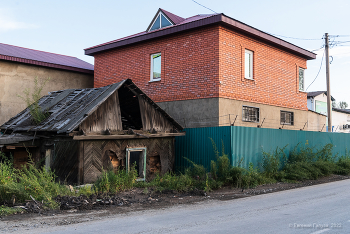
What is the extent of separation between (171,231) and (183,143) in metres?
8.54

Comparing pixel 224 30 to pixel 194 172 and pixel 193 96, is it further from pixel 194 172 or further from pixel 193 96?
pixel 194 172

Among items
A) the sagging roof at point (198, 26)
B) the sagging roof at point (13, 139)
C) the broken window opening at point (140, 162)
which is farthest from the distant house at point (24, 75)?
the broken window opening at point (140, 162)

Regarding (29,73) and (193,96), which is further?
(29,73)

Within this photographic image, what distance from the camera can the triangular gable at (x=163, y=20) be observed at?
56.4ft

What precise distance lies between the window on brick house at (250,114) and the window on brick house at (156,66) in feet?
15.5

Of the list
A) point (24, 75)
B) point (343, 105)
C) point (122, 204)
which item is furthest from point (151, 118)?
point (343, 105)

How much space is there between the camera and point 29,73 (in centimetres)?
1725

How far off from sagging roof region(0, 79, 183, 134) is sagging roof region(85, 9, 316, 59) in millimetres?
4791

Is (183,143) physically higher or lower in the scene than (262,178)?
higher

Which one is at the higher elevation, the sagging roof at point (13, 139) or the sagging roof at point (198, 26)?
the sagging roof at point (198, 26)

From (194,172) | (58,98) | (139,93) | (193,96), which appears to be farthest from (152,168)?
(58,98)

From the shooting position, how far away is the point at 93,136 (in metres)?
10.7

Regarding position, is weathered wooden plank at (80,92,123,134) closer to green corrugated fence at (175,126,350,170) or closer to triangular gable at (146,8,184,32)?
green corrugated fence at (175,126,350,170)

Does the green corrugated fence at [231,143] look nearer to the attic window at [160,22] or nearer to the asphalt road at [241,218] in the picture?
the asphalt road at [241,218]
